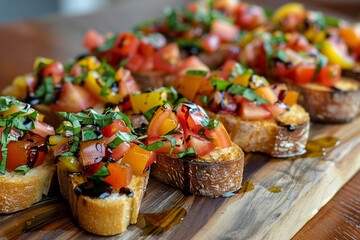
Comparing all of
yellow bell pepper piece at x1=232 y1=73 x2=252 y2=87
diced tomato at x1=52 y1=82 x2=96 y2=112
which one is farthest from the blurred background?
yellow bell pepper piece at x1=232 y1=73 x2=252 y2=87

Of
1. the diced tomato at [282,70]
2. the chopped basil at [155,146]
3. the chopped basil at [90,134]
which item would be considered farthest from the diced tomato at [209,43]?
the chopped basil at [90,134]

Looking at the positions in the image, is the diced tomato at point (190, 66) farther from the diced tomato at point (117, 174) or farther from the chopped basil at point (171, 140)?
the diced tomato at point (117, 174)

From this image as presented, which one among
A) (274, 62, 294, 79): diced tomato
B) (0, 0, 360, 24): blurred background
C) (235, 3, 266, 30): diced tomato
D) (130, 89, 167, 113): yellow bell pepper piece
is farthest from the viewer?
(0, 0, 360, 24): blurred background

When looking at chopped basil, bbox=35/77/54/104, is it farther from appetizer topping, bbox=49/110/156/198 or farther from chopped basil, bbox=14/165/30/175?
chopped basil, bbox=14/165/30/175

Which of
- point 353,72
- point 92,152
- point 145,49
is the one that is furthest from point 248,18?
point 92,152

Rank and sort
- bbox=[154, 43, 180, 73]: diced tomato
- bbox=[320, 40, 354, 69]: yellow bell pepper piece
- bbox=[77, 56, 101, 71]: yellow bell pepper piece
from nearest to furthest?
bbox=[77, 56, 101, 71]: yellow bell pepper piece, bbox=[154, 43, 180, 73]: diced tomato, bbox=[320, 40, 354, 69]: yellow bell pepper piece

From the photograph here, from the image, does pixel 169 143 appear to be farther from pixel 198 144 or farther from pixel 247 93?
pixel 247 93
